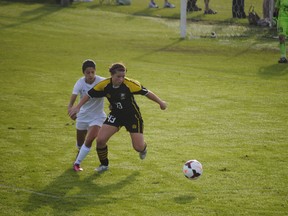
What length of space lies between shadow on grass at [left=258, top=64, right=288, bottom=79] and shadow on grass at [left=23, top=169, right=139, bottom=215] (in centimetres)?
1156

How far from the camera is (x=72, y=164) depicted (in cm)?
1223

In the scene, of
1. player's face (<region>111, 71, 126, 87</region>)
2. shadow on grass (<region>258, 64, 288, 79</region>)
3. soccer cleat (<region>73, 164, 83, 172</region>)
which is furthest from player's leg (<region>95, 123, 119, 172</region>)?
shadow on grass (<region>258, 64, 288, 79</region>)

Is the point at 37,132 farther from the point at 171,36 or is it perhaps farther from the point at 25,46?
the point at 171,36

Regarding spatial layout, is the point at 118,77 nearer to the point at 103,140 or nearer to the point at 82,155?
the point at 103,140

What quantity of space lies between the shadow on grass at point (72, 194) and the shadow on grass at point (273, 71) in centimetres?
1156

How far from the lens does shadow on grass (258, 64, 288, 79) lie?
21891 millimetres

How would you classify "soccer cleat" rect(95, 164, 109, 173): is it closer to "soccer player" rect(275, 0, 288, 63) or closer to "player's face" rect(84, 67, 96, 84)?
"player's face" rect(84, 67, 96, 84)

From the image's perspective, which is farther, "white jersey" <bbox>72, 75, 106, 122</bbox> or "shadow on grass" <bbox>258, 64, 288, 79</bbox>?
"shadow on grass" <bbox>258, 64, 288, 79</bbox>

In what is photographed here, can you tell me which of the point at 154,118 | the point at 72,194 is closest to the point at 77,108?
the point at 72,194

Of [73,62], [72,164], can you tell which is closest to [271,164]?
[72,164]

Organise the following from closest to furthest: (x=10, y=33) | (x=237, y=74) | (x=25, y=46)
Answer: (x=237, y=74), (x=25, y=46), (x=10, y=33)

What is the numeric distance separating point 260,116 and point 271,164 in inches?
176

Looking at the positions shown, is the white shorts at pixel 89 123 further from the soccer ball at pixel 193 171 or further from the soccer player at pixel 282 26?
the soccer player at pixel 282 26

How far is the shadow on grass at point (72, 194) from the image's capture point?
9836mm
